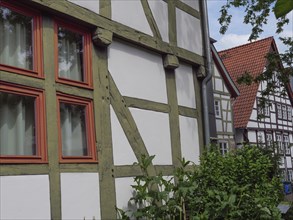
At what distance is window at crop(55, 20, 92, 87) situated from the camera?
4.65 meters

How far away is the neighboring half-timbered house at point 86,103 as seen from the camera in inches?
158

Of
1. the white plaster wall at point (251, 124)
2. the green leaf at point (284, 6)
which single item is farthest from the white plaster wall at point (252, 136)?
the green leaf at point (284, 6)

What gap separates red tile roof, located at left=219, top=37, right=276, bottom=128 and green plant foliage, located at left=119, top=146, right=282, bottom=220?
15934mm

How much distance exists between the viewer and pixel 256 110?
22.0 metres

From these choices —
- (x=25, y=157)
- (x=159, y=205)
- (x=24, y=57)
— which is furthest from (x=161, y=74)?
(x=25, y=157)

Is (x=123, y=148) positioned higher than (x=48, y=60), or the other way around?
(x=48, y=60)

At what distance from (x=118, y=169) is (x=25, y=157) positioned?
1.42 meters

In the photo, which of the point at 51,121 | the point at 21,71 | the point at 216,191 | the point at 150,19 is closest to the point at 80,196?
the point at 51,121

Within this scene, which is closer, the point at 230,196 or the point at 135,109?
→ the point at 230,196

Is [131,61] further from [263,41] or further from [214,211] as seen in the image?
[263,41]

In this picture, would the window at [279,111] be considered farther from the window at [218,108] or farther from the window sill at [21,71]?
the window sill at [21,71]

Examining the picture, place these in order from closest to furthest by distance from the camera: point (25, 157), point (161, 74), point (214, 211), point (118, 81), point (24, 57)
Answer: point (25, 157), point (24, 57), point (214, 211), point (118, 81), point (161, 74)

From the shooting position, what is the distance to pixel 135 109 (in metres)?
5.56

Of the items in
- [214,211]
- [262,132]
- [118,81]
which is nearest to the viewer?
[214,211]
